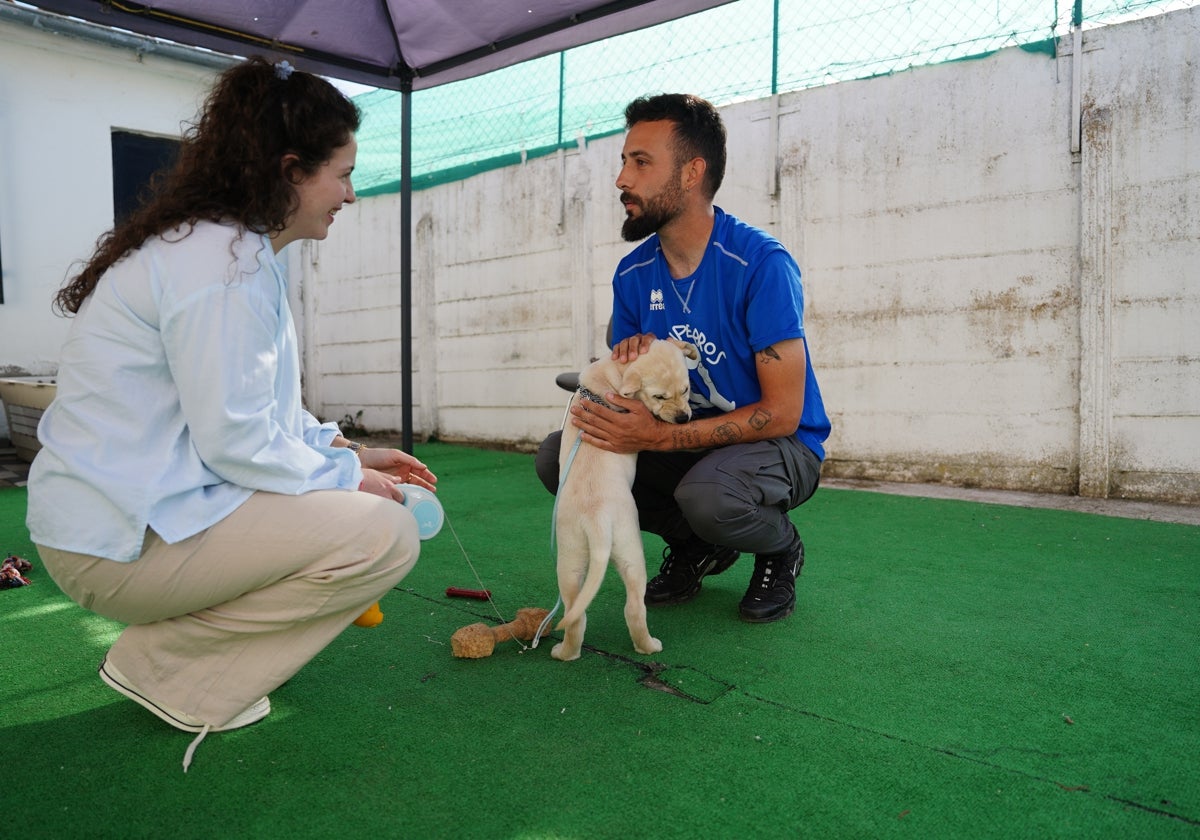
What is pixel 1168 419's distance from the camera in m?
3.86

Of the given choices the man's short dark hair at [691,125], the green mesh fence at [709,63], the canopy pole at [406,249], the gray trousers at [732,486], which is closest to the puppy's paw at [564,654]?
the gray trousers at [732,486]

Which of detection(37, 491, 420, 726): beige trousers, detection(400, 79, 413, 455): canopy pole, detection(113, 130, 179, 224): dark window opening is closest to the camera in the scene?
detection(37, 491, 420, 726): beige trousers

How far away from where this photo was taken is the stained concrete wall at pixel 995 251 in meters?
3.85

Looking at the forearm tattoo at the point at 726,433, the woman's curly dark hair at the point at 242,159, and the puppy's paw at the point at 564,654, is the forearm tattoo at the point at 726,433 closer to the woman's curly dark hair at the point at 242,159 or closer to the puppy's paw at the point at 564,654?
the puppy's paw at the point at 564,654

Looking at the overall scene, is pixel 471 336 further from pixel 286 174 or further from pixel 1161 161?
pixel 286 174

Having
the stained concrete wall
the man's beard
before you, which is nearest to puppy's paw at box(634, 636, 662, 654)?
the man's beard

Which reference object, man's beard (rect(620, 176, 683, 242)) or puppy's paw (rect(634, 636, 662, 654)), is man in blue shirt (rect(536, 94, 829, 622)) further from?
puppy's paw (rect(634, 636, 662, 654))

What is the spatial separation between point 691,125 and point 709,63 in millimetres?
2955

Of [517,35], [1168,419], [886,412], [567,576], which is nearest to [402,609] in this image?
[567,576]

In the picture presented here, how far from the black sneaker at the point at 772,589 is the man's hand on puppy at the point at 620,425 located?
522mm

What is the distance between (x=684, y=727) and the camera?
158 cm

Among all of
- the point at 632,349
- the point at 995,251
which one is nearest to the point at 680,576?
the point at 632,349

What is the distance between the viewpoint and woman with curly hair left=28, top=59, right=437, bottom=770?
1342 millimetres

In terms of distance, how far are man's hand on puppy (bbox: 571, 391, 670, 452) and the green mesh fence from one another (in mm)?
1801
